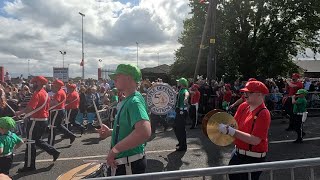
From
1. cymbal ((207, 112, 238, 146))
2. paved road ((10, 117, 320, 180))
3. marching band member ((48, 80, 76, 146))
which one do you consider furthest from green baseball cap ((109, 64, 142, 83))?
marching band member ((48, 80, 76, 146))

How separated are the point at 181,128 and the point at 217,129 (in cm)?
517

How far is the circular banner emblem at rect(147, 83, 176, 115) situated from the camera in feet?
31.7

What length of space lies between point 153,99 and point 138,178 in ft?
24.7

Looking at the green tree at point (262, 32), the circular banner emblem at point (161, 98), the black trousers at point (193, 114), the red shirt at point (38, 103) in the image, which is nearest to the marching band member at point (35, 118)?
the red shirt at point (38, 103)

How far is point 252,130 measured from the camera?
13.0ft

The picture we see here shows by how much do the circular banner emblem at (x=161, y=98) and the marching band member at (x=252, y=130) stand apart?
5369 millimetres

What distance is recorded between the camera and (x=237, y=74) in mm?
30578

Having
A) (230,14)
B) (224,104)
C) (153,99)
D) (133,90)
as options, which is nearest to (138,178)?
(133,90)

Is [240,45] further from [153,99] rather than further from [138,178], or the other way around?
[138,178]

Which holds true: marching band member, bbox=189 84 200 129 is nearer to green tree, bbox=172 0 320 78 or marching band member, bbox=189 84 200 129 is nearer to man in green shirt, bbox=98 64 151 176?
man in green shirt, bbox=98 64 151 176

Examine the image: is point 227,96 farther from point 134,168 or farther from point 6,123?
point 134,168

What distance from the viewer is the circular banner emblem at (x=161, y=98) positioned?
9648 mm

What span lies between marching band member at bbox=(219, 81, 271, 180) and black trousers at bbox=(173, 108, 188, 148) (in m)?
4.67

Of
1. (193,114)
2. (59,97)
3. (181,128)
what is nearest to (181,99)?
(181,128)
